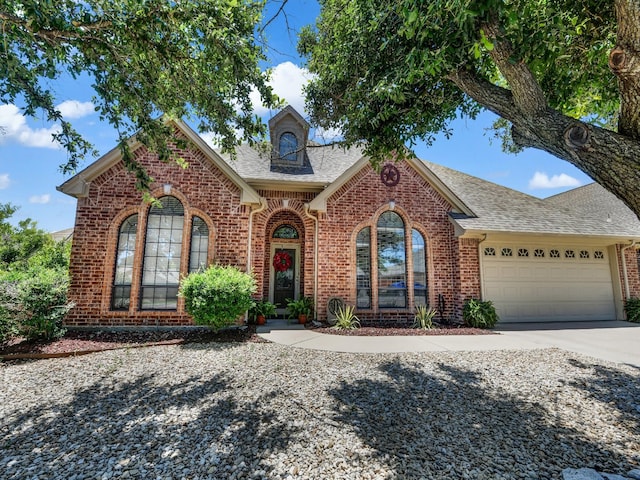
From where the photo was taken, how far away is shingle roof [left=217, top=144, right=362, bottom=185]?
9.63m

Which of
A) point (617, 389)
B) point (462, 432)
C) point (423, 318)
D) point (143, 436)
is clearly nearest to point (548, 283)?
point (423, 318)

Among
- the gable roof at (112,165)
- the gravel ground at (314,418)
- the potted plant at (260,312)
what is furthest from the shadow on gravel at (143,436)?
the gable roof at (112,165)

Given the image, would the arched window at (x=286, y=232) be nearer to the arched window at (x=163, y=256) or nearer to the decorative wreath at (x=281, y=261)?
the decorative wreath at (x=281, y=261)

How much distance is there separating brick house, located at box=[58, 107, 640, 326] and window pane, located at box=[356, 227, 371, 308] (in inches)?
1.2

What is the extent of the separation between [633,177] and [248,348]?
610 cm

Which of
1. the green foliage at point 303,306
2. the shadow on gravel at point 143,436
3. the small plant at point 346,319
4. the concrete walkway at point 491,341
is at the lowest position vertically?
the shadow on gravel at point 143,436

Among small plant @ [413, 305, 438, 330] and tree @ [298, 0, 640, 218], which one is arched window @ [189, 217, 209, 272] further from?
small plant @ [413, 305, 438, 330]

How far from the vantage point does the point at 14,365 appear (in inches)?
205

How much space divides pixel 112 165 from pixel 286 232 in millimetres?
5278

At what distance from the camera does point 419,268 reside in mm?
9672

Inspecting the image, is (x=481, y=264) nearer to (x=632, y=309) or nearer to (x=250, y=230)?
(x=632, y=309)

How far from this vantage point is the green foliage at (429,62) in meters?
4.00

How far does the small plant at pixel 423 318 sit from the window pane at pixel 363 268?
56.2 inches

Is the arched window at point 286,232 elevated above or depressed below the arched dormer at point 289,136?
below
